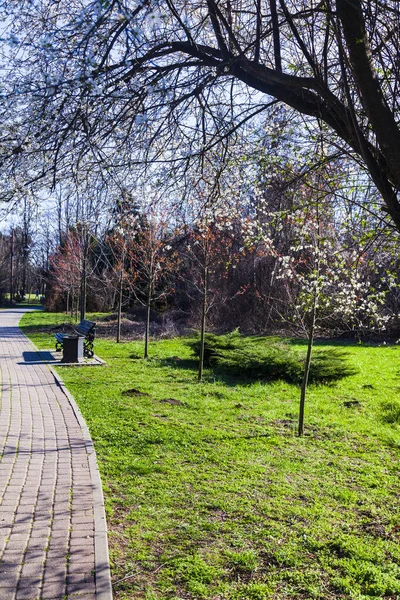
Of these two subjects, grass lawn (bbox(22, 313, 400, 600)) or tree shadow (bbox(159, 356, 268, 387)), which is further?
tree shadow (bbox(159, 356, 268, 387))

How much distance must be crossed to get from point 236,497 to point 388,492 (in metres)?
1.68

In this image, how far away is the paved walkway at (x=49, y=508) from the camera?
3.38m

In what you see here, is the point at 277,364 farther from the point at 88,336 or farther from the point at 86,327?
the point at 86,327

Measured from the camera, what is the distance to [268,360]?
11570 mm

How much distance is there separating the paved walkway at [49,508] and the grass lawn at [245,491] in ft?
0.60

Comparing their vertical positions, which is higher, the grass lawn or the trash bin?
the trash bin

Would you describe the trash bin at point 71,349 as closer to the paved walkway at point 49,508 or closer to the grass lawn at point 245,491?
the grass lawn at point 245,491

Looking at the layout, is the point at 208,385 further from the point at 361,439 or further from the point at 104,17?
the point at 104,17

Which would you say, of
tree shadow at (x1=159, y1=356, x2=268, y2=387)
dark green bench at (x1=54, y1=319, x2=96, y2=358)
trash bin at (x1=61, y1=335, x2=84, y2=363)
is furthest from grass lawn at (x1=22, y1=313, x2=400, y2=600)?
dark green bench at (x1=54, y1=319, x2=96, y2=358)

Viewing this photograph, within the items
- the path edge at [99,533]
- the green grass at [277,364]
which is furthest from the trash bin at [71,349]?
the path edge at [99,533]

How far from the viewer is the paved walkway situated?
338 cm

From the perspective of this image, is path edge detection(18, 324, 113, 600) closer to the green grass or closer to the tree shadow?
the tree shadow

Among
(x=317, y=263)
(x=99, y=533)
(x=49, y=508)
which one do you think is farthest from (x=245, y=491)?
(x=317, y=263)

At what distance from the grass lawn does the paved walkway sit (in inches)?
7.2
